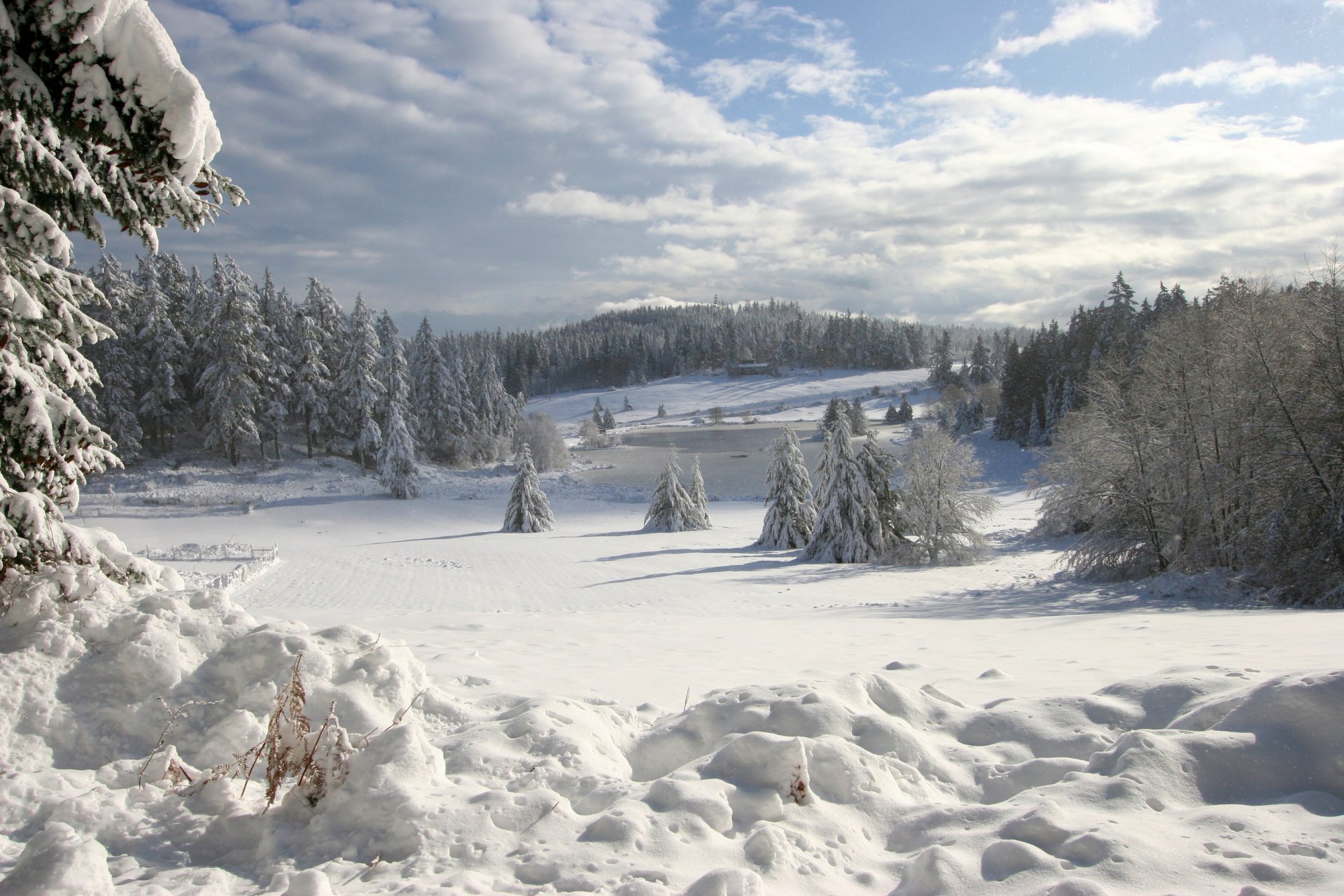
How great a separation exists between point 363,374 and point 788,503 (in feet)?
114

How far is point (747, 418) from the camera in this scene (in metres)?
122

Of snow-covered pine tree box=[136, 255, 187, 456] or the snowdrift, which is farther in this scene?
snow-covered pine tree box=[136, 255, 187, 456]

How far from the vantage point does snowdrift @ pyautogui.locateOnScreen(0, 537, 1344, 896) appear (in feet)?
10.1

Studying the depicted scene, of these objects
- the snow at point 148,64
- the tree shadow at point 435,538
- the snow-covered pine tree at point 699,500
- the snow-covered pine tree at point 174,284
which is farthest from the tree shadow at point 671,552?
the snow-covered pine tree at point 174,284

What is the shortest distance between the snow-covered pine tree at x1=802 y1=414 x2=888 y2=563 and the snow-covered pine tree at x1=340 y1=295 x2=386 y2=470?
34767mm

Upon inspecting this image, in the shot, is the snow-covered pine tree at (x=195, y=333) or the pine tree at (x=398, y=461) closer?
the pine tree at (x=398, y=461)

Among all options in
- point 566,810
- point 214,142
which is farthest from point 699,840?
point 214,142

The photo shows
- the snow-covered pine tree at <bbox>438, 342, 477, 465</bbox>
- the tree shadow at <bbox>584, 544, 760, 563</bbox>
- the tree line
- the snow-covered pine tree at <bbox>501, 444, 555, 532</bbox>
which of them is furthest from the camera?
the snow-covered pine tree at <bbox>438, 342, 477, 465</bbox>

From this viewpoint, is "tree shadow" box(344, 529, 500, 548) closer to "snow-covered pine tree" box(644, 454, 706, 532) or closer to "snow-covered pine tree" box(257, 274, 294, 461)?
"snow-covered pine tree" box(644, 454, 706, 532)

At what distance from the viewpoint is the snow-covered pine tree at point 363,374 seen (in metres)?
50.7

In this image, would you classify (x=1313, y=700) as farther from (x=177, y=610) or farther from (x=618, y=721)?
(x=177, y=610)

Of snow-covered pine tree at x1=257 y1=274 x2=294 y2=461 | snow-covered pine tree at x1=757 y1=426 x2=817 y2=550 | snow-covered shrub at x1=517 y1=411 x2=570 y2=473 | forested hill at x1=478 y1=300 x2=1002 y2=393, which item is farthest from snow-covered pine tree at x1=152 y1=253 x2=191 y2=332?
forested hill at x1=478 y1=300 x2=1002 y2=393

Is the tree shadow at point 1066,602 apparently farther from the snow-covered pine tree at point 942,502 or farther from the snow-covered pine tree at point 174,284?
the snow-covered pine tree at point 174,284

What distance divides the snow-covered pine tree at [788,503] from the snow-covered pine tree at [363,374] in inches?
1230
